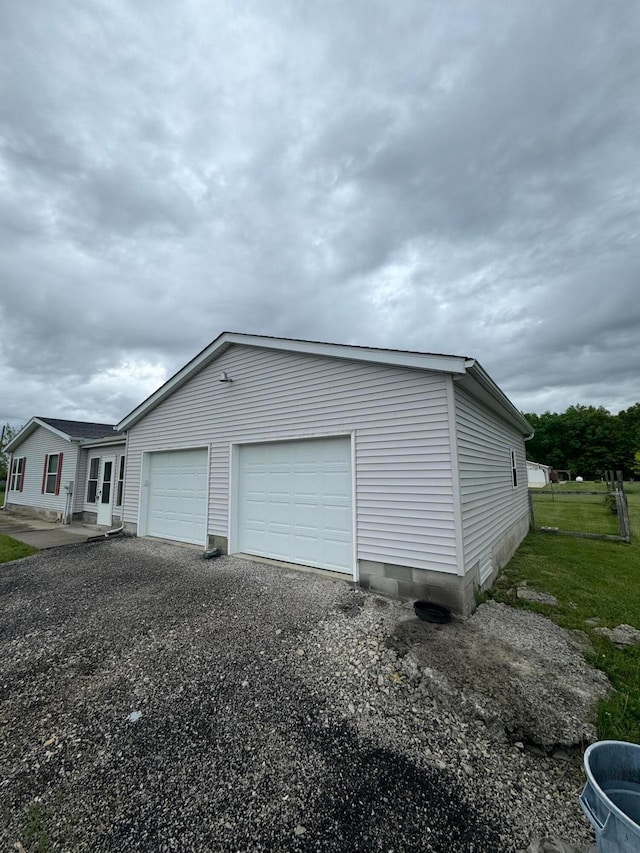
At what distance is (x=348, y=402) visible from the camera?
571 centimetres

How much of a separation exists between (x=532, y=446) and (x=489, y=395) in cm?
6157

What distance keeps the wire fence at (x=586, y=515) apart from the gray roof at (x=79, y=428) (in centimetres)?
1671

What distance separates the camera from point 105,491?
11.9 meters

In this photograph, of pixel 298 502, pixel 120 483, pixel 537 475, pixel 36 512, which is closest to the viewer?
pixel 298 502

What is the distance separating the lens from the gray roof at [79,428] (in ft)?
46.1

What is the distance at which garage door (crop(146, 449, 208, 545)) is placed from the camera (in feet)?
26.2

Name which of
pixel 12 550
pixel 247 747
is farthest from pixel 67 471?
pixel 247 747

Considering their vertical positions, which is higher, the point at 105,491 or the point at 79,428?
the point at 79,428

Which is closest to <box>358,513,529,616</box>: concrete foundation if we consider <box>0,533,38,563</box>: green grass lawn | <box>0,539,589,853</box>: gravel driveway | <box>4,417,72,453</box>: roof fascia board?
<box>0,539,589,853</box>: gravel driveway

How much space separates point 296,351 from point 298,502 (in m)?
2.85

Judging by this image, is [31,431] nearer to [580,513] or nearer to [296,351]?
[296,351]

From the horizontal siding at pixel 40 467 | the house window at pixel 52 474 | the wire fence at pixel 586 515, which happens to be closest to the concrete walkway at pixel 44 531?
the horizontal siding at pixel 40 467

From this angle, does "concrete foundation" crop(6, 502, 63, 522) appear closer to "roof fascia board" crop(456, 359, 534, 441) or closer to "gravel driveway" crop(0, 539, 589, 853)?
"gravel driveway" crop(0, 539, 589, 853)

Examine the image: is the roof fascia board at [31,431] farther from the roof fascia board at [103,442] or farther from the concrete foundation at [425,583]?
the concrete foundation at [425,583]
